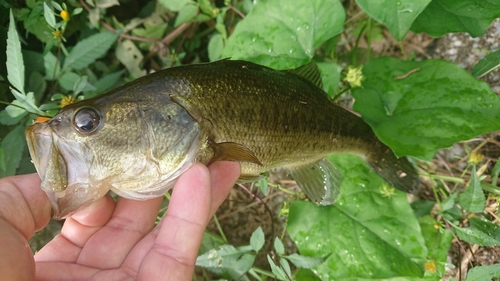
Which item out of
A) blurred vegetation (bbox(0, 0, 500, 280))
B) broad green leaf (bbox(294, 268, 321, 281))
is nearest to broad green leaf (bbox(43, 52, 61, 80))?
blurred vegetation (bbox(0, 0, 500, 280))

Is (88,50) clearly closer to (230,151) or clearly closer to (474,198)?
(230,151)

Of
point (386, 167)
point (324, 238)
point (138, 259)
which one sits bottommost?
point (324, 238)

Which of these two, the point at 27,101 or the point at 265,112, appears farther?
the point at 27,101

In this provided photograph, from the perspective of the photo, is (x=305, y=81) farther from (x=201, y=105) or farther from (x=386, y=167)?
(x=386, y=167)

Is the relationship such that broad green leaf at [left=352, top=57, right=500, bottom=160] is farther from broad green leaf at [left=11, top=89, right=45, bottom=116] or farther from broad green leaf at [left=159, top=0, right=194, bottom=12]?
broad green leaf at [left=11, top=89, right=45, bottom=116]

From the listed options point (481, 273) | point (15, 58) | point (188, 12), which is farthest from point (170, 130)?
point (481, 273)

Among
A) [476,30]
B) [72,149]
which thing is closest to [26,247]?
[72,149]
